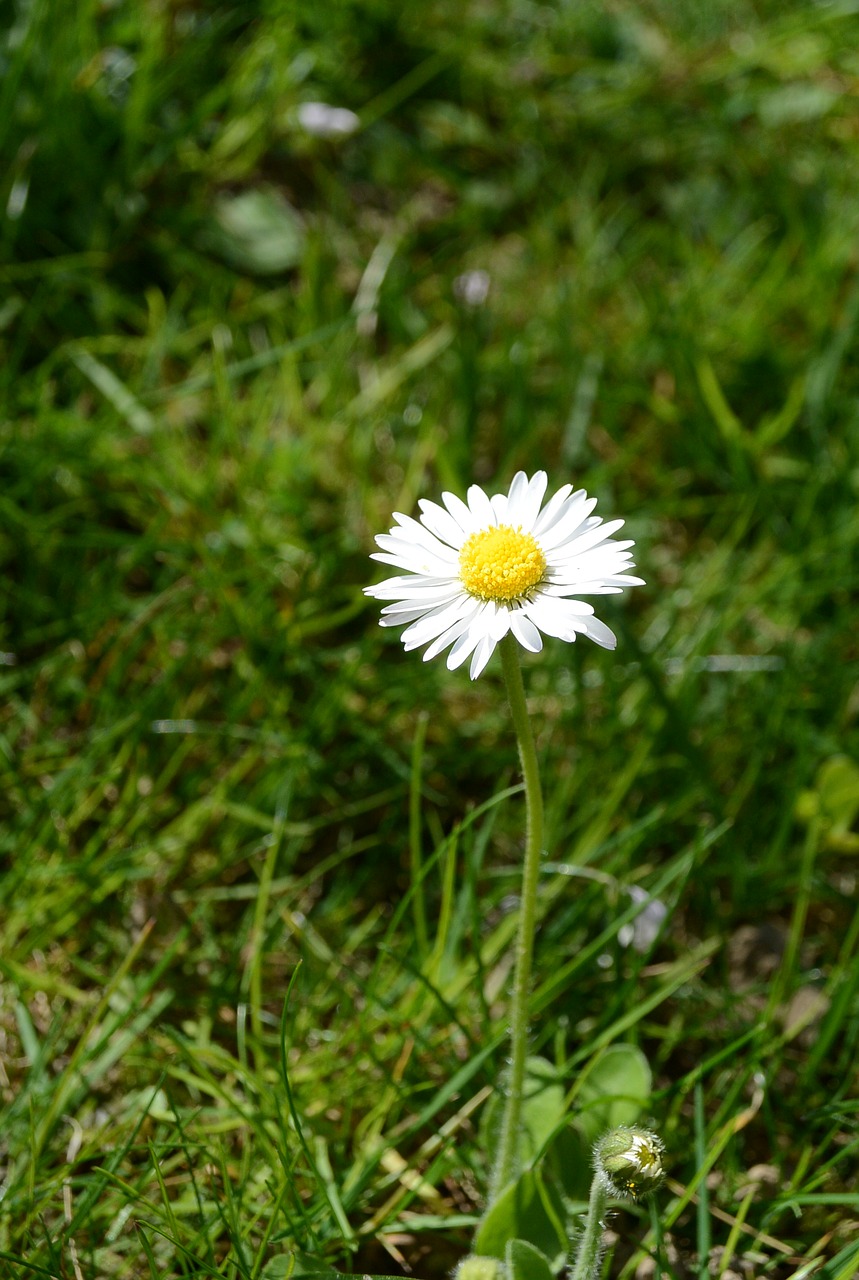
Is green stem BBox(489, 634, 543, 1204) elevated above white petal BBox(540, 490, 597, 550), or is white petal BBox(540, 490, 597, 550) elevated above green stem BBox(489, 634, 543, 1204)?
white petal BBox(540, 490, 597, 550)

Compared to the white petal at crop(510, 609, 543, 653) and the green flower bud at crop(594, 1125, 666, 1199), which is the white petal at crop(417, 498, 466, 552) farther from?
the green flower bud at crop(594, 1125, 666, 1199)

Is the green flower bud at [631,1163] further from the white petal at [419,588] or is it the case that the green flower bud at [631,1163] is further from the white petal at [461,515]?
the white petal at [461,515]

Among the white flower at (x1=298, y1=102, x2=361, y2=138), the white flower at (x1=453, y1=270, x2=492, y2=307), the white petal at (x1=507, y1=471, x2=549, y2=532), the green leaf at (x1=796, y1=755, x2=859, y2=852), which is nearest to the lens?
the white petal at (x1=507, y1=471, x2=549, y2=532)

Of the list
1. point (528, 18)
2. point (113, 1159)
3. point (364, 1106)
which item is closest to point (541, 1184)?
point (364, 1106)

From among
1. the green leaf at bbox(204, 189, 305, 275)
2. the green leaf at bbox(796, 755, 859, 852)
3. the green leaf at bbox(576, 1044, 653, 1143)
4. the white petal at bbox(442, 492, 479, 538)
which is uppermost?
the green leaf at bbox(204, 189, 305, 275)

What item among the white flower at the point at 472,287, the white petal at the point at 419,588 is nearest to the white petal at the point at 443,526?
the white petal at the point at 419,588

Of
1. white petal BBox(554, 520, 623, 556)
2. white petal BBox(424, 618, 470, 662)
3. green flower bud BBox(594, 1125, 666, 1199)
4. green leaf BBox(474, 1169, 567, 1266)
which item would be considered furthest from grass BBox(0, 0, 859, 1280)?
white petal BBox(554, 520, 623, 556)

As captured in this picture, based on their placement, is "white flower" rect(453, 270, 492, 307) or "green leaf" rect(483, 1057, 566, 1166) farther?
"white flower" rect(453, 270, 492, 307)
